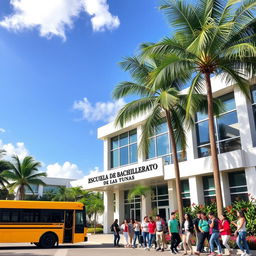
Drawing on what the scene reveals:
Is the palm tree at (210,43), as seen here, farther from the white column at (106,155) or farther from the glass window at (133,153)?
the white column at (106,155)

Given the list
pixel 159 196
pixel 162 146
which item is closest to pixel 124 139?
pixel 162 146

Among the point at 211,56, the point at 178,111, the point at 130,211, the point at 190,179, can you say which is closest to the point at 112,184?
the point at 130,211

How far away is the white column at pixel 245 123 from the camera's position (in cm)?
1766

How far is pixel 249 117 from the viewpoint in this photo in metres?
18.0

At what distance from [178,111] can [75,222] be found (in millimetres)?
8646

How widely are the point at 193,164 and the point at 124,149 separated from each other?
10.1m

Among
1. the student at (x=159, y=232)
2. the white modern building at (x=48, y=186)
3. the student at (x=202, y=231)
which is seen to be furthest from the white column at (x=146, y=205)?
the white modern building at (x=48, y=186)

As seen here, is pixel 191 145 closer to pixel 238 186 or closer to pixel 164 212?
pixel 238 186

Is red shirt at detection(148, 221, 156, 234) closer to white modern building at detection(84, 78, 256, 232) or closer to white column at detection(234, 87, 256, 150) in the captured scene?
white modern building at detection(84, 78, 256, 232)

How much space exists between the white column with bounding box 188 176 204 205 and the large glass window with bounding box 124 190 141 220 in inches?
329

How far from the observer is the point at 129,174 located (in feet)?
79.9

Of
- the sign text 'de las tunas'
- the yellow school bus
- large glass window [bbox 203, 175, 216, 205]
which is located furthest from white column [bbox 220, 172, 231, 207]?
the yellow school bus

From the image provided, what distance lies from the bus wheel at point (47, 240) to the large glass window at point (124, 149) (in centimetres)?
1180

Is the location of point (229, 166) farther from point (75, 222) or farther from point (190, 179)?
point (75, 222)
